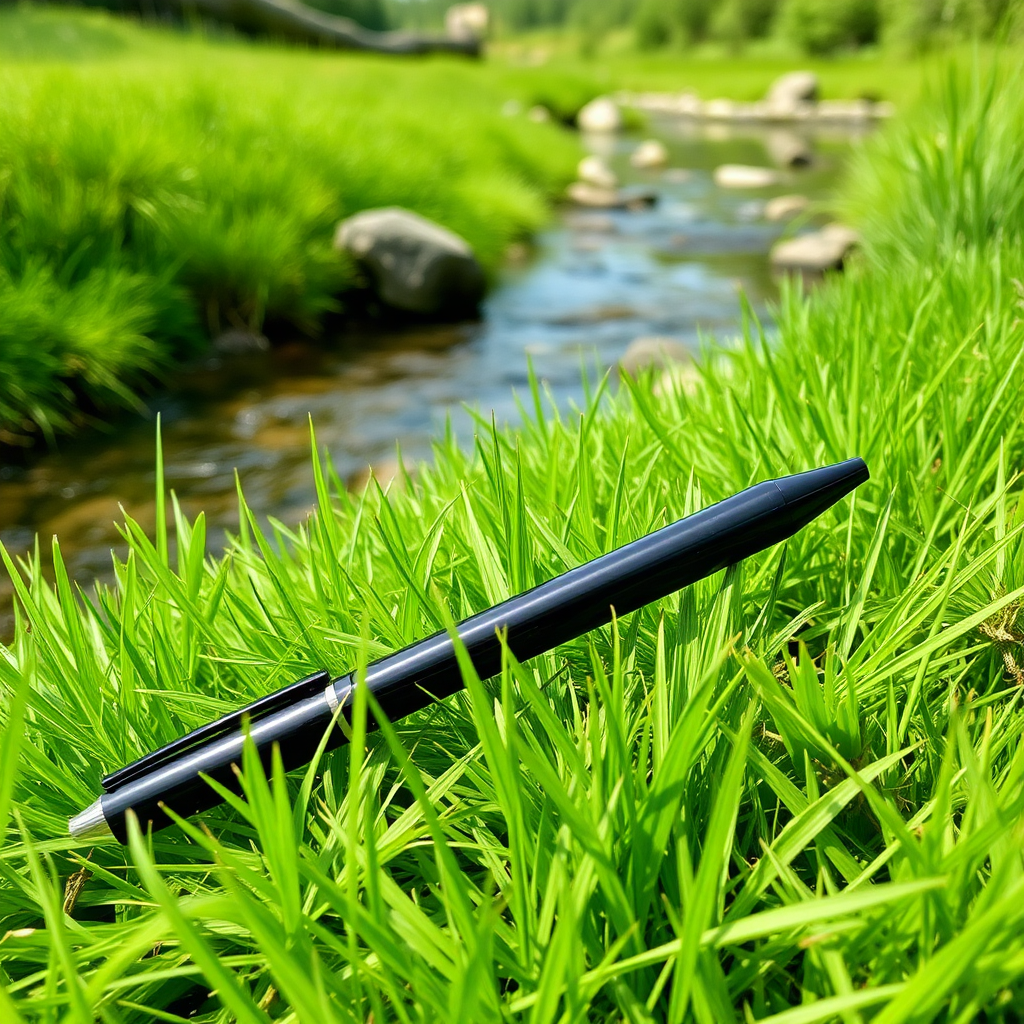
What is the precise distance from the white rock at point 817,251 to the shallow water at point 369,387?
232mm

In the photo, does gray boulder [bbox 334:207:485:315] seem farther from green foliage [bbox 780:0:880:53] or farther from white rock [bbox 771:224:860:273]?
green foliage [bbox 780:0:880:53]

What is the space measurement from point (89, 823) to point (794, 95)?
1309 inches

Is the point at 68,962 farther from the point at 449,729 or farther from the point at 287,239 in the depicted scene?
the point at 287,239

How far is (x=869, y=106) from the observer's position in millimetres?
27906

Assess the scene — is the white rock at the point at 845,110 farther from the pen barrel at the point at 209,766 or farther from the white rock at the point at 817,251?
the pen barrel at the point at 209,766

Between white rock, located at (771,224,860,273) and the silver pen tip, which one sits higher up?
white rock, located at (771,224,860,273)

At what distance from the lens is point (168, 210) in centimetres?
432

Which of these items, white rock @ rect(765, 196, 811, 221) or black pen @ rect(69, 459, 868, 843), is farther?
white rock @ rect(765, 196, 811, 221)

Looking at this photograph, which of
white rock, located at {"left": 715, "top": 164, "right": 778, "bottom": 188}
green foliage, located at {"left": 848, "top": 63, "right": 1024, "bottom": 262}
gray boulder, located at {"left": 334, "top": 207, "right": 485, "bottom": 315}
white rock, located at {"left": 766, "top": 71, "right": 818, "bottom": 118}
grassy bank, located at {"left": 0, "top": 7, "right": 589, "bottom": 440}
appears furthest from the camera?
white rock, located at {"left": 766, "top": 71, "right": 818, "bottom": 118}

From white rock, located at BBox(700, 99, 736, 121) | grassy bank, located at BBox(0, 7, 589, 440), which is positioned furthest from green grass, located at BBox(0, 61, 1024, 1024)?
white rock, located at BBox(700, 99, 736, 121)

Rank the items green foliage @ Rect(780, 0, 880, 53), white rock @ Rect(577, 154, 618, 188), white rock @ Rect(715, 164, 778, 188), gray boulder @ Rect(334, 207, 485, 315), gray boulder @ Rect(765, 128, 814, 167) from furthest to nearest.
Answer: green foliage @ Rect(780, 0, 880, 53), gray boulder @ Rect(765, 128, 814, 167), white rock @ Rect(715, 164, 778, 188), white rock @ Rect(577, 154, 618, 188), gray boulder @ Rect(334, 207, 485, 315)

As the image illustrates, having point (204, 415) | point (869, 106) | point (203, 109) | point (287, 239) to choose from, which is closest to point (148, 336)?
point (204, 415)

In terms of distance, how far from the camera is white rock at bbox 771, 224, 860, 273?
6.47m

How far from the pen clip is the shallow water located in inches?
54.7
